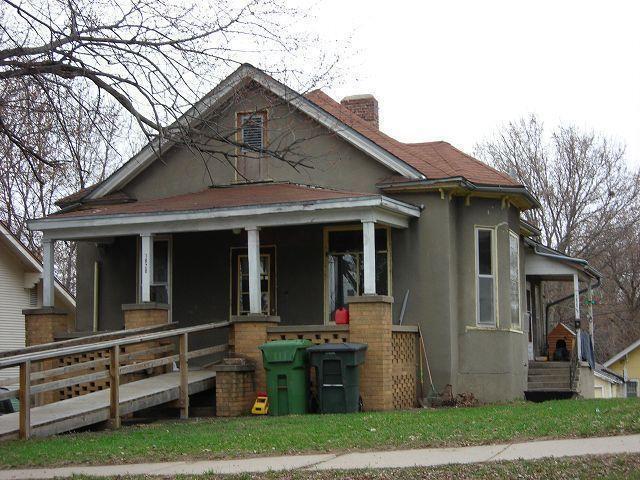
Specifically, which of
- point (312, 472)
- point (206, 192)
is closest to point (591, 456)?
point (312, 472)

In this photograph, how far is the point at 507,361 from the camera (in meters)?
19.9

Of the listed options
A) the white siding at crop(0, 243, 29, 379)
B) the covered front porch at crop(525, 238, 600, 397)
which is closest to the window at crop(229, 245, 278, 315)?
the covered front porch at crop(525, 238, 600, 397)

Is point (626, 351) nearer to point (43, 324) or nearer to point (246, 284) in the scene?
point (246, 284)

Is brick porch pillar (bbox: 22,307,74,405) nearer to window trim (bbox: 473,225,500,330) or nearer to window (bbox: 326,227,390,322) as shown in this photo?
window (bbox: 326,227,390,322)

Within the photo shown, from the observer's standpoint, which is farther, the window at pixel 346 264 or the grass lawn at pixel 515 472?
the window at pixel 346 264

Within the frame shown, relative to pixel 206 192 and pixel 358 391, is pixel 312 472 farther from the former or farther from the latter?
pixel 206 192

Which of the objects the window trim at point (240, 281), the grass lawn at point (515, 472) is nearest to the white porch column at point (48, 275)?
the window trim at point (240, 281)

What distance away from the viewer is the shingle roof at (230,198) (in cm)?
1884

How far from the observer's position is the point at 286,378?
16.7 m

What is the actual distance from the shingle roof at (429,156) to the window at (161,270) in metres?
4.50

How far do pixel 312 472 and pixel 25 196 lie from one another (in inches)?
1109

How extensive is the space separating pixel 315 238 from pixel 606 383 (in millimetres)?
17959

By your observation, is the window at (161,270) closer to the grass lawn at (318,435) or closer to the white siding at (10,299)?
the grass lawn at (318,435)

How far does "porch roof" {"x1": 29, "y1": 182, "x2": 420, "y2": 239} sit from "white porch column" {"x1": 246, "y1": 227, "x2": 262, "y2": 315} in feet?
0.68
